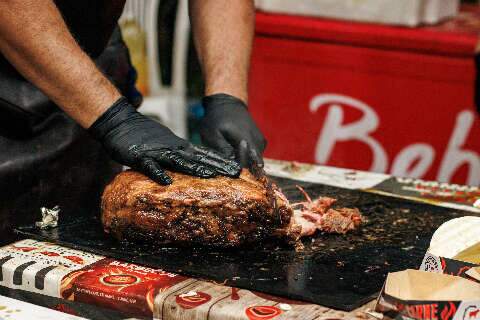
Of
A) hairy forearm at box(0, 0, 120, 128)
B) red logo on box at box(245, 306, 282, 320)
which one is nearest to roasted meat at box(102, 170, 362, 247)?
hairy forearm at box(0, 0, 120, 128)

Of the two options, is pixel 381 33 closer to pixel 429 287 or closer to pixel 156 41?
pixel 156 41

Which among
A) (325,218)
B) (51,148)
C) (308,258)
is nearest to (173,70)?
(51,148)

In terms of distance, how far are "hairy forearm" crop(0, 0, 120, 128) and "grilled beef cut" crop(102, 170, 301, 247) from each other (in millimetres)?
351

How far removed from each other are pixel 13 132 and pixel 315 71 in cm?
273

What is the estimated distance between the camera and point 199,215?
8.57 feet

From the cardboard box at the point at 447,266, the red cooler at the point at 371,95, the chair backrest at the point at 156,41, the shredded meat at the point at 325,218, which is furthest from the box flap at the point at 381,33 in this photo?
the cardboard box at the point at 447,266

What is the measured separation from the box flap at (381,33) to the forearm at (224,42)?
179 cm

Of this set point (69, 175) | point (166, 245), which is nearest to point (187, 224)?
point (166, 245)

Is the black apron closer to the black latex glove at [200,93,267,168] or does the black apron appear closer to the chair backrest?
the black latex glove at [200,93,267,168]

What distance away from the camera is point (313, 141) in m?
5.46

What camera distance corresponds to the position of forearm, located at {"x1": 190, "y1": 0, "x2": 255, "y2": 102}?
3.41 m

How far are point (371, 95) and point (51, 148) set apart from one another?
8.79ft

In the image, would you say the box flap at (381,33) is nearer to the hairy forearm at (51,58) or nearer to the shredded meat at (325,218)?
the shredded meat at (325,218)

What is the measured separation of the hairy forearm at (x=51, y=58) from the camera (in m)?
2.73
